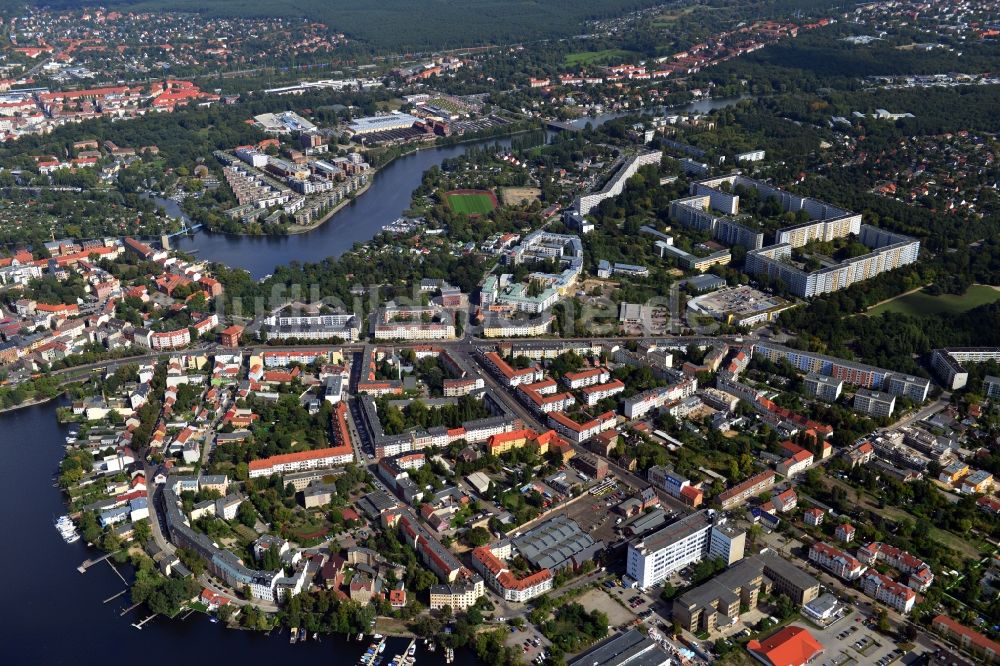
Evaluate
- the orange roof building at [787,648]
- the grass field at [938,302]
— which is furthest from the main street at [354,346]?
the orange roof building at [787,648]

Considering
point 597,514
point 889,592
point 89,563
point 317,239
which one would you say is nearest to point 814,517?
point 889,592

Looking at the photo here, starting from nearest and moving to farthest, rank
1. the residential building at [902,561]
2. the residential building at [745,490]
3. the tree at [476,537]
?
1. the residential building at [902,561]
2. the tree at [476,537]
3. the residential building at [745,490]

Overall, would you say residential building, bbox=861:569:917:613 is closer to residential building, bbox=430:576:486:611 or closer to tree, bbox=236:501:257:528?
residential building, bbox=430:576:486:611

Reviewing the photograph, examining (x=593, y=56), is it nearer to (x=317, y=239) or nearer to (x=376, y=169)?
(x=376, y=169)

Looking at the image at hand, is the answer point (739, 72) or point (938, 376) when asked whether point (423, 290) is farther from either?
point (739, 72)

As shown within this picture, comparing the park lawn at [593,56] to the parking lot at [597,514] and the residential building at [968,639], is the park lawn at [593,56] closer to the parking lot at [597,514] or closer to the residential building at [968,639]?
the parking lot at [597,514]

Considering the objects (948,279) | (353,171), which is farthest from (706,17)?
(948,279)

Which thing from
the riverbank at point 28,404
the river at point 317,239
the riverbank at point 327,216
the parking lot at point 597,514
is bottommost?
the parking lot at point 597,514
